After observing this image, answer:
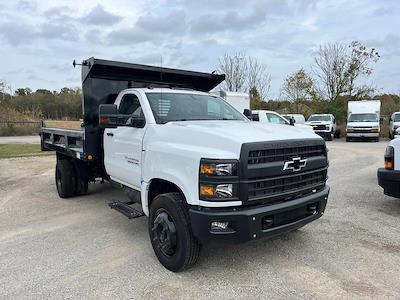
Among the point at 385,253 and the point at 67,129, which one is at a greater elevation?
the point at 67,129

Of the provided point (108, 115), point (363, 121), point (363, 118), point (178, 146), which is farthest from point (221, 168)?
point (363, 118)

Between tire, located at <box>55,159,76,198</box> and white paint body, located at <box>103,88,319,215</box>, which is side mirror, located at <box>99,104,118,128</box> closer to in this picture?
white paint body, located at <box>103,88,319,215</box>

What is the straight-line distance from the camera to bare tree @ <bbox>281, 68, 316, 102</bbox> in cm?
3681

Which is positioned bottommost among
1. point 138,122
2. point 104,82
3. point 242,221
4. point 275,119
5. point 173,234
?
point 173,234

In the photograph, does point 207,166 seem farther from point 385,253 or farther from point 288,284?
point 385,253

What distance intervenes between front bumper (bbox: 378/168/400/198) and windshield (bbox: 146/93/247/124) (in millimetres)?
2574

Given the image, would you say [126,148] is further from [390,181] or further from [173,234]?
[390,181]

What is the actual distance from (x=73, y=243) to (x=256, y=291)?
2661 millimetres

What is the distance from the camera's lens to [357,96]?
3309 centimetres

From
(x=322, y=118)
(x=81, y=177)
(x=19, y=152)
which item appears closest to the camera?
(x=81, y=177)

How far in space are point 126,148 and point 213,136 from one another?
5.83 ft

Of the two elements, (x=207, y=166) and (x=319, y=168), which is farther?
(x=319, y=168)

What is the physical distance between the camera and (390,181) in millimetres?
5922

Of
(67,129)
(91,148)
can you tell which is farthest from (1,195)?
(91,148)
